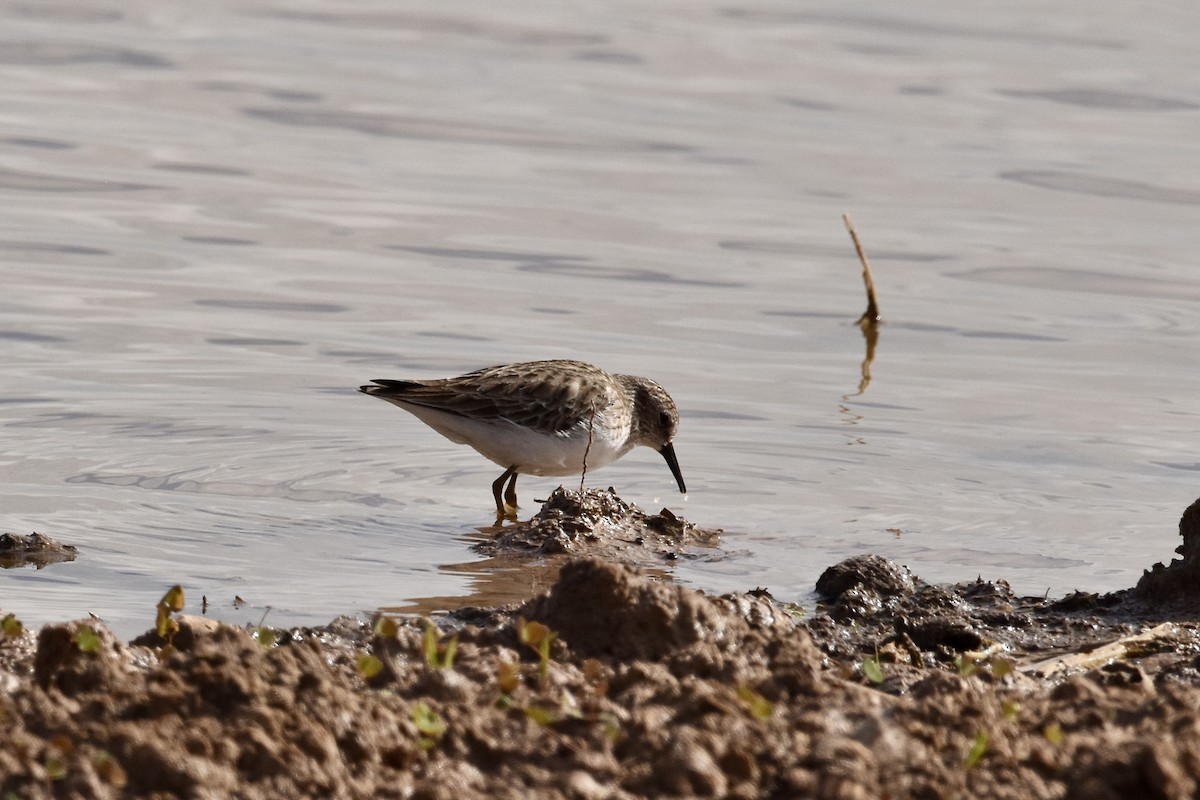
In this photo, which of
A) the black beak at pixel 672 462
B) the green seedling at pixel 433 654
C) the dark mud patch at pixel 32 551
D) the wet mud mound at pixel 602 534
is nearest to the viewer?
the green seedling at pixel 433 654

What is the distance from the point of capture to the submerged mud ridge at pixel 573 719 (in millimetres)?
3514

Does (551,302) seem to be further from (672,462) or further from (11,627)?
(11,627)

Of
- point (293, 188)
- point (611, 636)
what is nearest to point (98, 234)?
point (293, 188)

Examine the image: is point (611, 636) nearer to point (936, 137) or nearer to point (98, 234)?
point (98, 234)

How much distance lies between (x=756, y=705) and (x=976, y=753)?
0.47 metres

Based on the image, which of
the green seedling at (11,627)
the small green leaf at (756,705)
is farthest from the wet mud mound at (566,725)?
the green seedling at (11,627)

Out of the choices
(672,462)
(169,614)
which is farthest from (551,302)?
(169,614)

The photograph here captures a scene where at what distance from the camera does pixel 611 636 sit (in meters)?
4.64

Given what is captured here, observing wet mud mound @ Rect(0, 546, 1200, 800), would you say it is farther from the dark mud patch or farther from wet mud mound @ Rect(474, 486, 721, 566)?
wet mud mound @ Rect(474, 486, 721, 566)

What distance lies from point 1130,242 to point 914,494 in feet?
22.9

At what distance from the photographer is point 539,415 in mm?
9219

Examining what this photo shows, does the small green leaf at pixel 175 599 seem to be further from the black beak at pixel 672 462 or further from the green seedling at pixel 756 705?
the black beak at pixel 672 462

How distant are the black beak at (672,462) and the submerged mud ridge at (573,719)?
4354mm

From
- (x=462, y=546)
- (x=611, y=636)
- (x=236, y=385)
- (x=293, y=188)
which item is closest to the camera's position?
(x=611, y=636)
